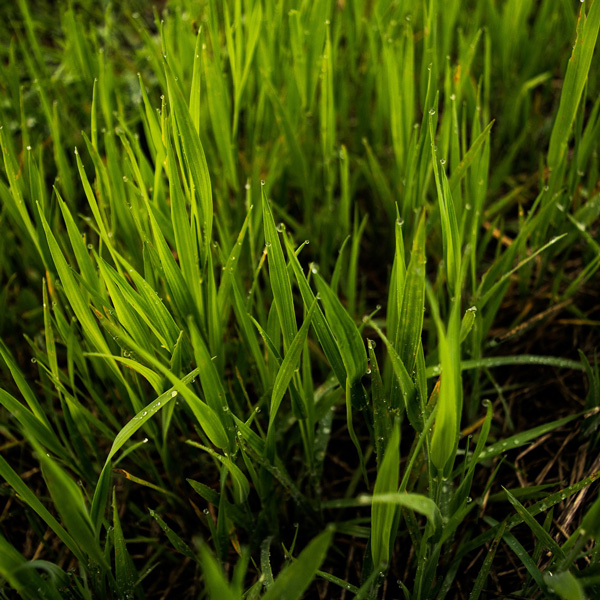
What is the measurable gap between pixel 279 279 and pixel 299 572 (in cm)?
30

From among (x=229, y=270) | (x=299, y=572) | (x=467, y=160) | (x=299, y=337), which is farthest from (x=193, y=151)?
(x=299, y=572)

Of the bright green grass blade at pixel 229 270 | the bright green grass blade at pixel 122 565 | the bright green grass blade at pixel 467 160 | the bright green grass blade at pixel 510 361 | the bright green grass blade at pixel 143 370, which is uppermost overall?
the bright green grass blade at pixel 467 160

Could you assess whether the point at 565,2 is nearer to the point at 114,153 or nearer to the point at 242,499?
the point at 114,153

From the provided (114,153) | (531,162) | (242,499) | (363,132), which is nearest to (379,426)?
(242,499)

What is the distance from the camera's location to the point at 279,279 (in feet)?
2.07

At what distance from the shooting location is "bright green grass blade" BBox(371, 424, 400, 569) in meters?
0.51

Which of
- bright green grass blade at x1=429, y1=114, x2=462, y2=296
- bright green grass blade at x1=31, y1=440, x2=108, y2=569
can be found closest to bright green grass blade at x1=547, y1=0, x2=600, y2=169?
bright green grass blade at x1=429, y1=114, x2=462, y2=296

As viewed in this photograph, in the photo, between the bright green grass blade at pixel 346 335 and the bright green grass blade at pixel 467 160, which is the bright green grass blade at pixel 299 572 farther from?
the bright green grass blade at pixel 467 160

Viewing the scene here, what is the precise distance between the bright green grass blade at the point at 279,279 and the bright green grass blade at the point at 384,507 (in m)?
0.19

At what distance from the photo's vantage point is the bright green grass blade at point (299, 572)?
1.49ft

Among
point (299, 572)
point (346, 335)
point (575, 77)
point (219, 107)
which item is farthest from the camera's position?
point (219, 107)

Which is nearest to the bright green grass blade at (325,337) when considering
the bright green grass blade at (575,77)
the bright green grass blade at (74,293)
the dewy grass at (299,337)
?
the dewy grass at (299,337)

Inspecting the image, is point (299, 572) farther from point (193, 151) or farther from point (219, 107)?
point (219, 107)

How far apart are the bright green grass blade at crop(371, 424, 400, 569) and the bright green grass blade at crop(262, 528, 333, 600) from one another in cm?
8
